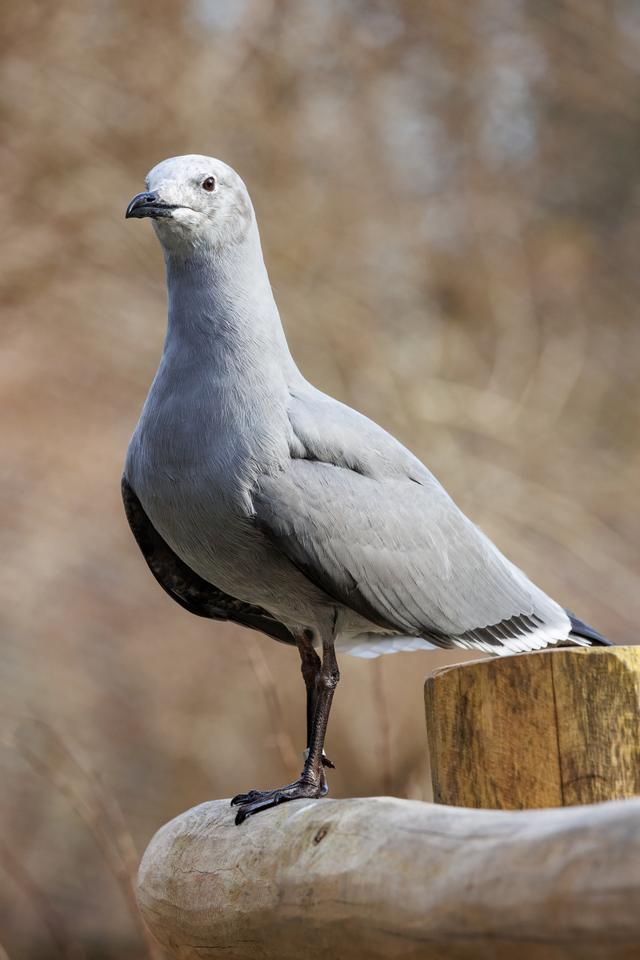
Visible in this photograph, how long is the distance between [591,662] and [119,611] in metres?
3.32

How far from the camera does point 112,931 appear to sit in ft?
15.5

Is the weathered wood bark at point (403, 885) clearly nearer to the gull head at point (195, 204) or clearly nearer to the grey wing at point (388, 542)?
the grey wing at point (388, 542)

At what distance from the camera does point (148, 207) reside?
183cm

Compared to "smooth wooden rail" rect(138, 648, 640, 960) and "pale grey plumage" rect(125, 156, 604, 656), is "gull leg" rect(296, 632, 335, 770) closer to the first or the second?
"pale grey plumage" rect(125, 156, 604, 656)

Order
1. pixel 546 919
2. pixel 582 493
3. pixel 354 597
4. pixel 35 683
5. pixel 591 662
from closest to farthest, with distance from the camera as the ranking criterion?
pixel 546 919, pixel 591 662, pixel 354 597, pixel 35 683, pixel 582 493

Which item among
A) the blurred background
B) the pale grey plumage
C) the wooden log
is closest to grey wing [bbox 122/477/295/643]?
the pale grey plumage

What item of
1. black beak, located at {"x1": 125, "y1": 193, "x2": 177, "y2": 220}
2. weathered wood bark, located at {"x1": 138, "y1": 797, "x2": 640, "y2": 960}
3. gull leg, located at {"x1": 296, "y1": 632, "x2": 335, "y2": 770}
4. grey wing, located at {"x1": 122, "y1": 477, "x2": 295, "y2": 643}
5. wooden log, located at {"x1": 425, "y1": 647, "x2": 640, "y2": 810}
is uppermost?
black beak, located at {"x1": 125, "y1": 193, "x2": 177, "y2": 220}

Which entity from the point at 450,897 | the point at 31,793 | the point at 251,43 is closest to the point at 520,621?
the point at 450,897

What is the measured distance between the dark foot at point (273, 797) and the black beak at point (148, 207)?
0.87m

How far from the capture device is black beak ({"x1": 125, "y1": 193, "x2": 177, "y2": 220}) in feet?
A: 5.92

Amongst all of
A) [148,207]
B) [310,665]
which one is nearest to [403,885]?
[310,665]

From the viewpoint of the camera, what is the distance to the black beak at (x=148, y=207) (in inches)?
71.0

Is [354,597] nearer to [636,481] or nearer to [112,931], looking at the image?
[112,931]

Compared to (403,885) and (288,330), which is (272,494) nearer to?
(403,885)
